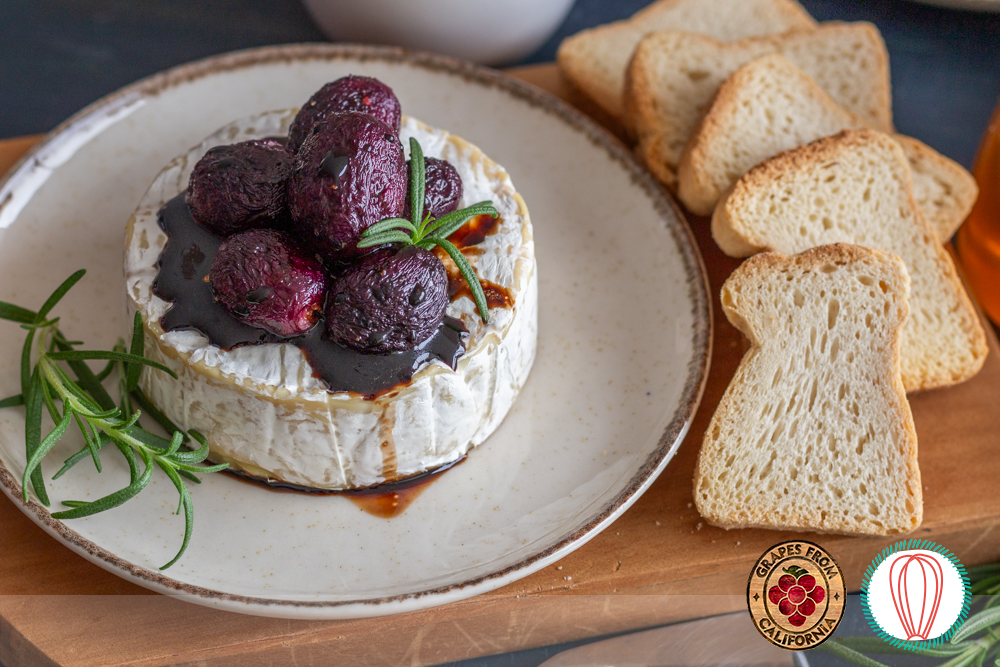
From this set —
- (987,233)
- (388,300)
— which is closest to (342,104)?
(388,300)

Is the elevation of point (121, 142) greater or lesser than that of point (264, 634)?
greater

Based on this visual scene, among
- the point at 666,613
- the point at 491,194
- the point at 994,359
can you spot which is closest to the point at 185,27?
the point at 491,194

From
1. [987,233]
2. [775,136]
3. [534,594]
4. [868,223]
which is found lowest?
[987,233]

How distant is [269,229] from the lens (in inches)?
65.9

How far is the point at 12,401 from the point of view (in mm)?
1845

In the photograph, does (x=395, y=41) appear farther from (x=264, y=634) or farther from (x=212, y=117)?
(x=264, y=634)

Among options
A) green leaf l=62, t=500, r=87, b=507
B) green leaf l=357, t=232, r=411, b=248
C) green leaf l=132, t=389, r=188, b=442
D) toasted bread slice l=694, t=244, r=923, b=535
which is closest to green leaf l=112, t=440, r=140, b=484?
green leaf l=62, t=500, r=87, b=507

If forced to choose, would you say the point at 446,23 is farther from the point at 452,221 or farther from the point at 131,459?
the point at 131,459

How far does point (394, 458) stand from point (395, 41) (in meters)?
1.41

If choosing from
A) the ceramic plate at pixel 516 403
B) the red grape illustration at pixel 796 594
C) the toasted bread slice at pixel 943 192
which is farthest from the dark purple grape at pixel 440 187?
the toasted bread slice at pixel 943 192

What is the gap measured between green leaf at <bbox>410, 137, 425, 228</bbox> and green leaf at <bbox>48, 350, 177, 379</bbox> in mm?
576

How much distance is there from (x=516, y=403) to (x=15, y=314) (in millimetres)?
1101

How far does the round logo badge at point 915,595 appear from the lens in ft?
5.96

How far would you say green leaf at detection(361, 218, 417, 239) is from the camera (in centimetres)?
156
